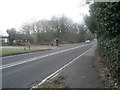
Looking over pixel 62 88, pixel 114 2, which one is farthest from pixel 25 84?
pixel 114 2

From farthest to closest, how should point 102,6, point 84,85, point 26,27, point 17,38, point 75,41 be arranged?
1. point 75,41
2. point 26,27
3. point 17,38
4. point 102,6
5. point 84,85

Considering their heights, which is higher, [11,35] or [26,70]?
[11,35]

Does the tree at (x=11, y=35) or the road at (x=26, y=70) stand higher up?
the tree at (x=11, y=35)

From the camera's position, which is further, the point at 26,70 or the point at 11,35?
the point at 11,35

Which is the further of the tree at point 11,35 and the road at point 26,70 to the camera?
the tree at point 11,35

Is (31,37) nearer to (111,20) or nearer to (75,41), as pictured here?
(75,41)

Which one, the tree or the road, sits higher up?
the tree

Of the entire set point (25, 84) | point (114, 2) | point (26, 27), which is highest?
point (26, 27)

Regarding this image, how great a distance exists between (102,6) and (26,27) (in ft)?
203

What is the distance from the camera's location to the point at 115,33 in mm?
6547

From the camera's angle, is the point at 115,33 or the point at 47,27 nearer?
the point at 115,33

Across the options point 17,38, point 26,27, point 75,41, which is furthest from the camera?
point 75,41

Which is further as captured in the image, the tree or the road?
the tree

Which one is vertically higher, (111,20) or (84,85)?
(111,20)
